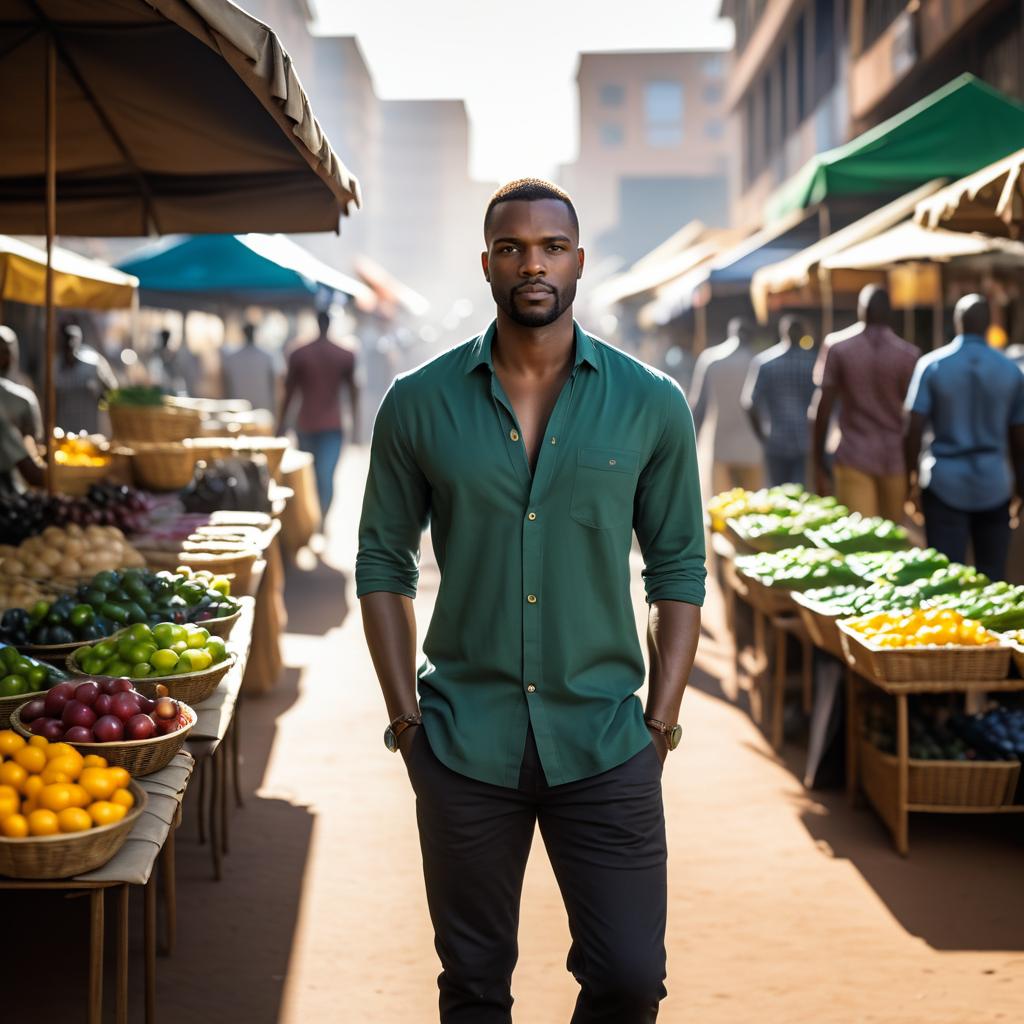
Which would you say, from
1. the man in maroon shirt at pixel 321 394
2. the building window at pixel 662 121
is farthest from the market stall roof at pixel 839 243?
the building window at pixel 662 121

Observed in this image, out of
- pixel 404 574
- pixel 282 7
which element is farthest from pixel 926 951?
pixel 282 7

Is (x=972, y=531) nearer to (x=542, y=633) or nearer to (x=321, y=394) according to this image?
(x=542, y=633)

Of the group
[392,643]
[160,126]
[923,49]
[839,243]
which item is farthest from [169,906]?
[923,49]

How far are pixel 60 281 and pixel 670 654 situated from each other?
9763 millimetres

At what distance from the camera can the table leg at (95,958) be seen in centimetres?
296

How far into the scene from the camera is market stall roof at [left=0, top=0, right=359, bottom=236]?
464 centimetres

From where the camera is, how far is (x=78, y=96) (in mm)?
6785

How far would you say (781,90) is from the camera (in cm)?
3253

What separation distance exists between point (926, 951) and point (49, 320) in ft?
17.5

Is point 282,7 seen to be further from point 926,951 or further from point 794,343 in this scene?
point 926,951

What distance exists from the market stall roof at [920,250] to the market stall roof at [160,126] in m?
3.95

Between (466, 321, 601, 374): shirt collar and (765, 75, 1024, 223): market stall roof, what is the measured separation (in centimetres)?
761

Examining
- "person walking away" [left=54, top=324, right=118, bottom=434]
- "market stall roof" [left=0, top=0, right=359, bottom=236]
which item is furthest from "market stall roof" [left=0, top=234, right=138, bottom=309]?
"market stall roof" [left=0, top=0, right=359, bottom=236]

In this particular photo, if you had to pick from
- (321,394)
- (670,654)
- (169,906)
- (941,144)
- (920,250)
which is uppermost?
(941,144)
